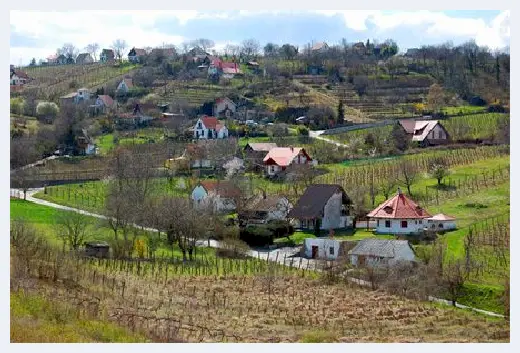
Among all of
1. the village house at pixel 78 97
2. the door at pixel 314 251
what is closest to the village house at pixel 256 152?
the door at pixel 314 251

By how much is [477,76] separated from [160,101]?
25358mm

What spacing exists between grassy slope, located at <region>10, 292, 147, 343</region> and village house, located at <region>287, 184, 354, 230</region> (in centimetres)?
1464

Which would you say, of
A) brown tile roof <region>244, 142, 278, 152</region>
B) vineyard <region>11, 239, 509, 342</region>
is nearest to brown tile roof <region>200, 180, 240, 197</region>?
brown tile roof <region>244, 142, 278, 152</region>

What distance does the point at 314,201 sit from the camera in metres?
29.1

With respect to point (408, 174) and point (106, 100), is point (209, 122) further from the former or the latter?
point (408, 174)

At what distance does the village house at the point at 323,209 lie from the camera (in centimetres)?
2878

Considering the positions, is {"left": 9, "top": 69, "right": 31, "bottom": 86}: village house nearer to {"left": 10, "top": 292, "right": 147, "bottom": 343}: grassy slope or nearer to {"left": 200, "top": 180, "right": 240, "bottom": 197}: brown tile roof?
{"left": 200, "top": 180, "right": 240, "bottom": 197}: brown tile roof

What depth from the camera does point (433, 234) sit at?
25.9 m

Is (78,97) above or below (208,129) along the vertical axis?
above

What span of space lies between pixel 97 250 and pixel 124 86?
133ft

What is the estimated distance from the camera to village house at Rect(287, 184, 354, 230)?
94.4 ft

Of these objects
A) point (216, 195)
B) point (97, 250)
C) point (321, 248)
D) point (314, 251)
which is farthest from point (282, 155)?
point (97, 250)

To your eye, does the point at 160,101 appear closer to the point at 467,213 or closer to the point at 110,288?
the point at 467,213

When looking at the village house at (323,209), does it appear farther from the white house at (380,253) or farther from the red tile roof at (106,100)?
the red tile roof at (106,100)
